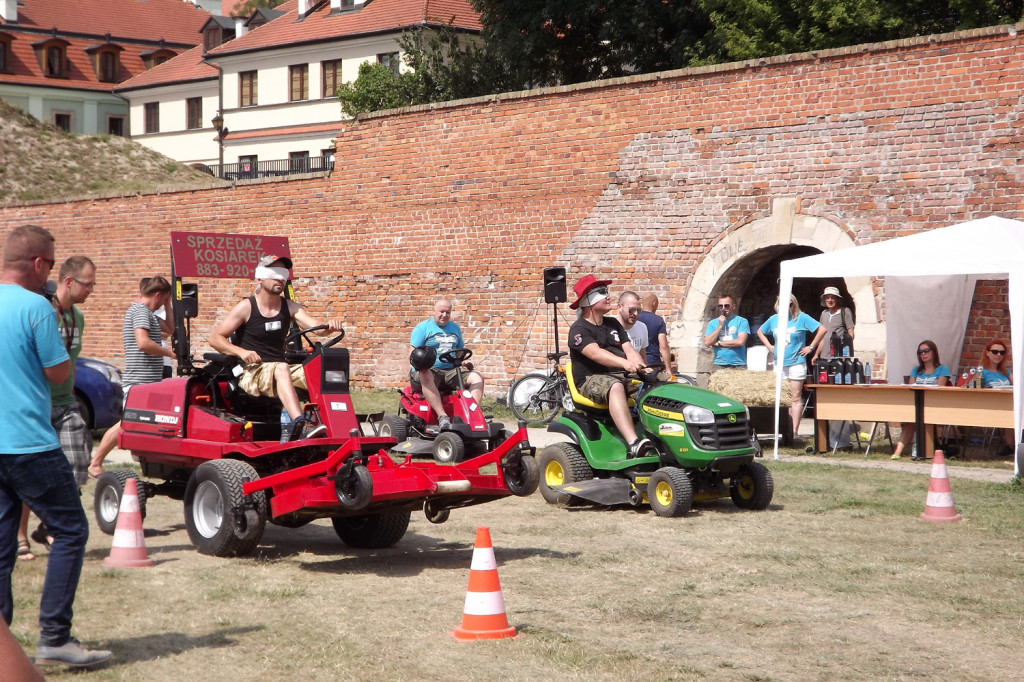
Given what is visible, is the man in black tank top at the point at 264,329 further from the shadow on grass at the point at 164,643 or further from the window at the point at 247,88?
the window at the point at 247,88

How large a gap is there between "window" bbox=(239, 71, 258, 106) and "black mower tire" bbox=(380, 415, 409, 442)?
43.7 meters

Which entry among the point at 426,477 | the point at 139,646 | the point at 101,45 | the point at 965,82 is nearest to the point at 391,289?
the point at 965,82

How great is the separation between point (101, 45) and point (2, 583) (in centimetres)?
6435

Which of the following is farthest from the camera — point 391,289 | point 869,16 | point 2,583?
point 869,16

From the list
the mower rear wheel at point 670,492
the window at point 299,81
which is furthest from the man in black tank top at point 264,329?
the window at point 299,81

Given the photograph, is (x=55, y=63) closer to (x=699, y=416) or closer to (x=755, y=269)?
(x=755, y=269)

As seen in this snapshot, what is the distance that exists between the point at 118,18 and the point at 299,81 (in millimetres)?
21671

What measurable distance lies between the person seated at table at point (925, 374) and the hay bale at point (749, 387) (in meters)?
1.40

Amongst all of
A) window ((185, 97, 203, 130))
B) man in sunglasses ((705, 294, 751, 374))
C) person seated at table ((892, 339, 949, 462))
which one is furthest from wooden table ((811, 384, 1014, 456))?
window ((185, 97, 203, 130))

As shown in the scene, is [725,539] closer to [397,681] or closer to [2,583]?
[397,681]

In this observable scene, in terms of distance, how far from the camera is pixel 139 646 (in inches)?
207

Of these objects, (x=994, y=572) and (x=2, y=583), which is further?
(x=994, y=572)

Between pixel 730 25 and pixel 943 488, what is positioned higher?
pixel 730 25

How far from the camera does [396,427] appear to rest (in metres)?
12.3
